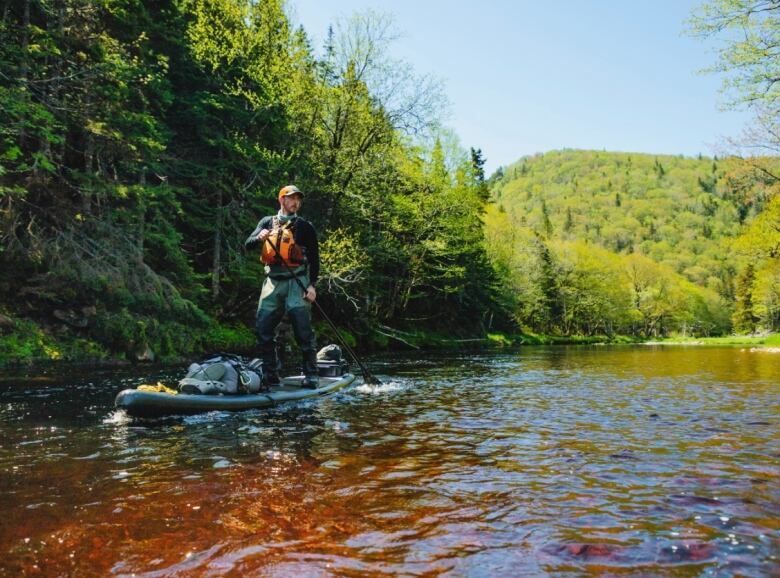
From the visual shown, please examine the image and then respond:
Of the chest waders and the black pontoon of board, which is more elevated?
the chest waders

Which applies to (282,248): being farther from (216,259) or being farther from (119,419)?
(216,259)

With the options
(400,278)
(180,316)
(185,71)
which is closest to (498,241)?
(400,278)

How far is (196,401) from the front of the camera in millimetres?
7215

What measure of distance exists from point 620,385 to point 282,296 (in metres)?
8.03

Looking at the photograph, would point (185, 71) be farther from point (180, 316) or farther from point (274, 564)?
point (274, 564)

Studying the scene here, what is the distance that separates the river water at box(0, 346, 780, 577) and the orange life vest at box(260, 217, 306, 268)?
2448 millimetres

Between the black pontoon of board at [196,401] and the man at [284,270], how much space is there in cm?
56

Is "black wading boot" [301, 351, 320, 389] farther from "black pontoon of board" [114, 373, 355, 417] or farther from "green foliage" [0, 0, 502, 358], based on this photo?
"green foliage" [0, 0, 502, 358]

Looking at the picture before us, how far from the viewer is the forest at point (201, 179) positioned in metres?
14.1

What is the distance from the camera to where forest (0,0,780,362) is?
1414 cm

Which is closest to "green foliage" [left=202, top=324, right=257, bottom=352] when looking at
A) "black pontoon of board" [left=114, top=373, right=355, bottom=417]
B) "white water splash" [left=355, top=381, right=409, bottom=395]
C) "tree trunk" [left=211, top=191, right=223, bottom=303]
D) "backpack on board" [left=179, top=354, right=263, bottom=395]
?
"tree trunk" [left=211, top=191, right=223, bottom=303]

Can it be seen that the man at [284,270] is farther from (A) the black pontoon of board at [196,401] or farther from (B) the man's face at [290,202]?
(A) the black pontoon of board at [196,401]

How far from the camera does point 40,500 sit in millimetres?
3887

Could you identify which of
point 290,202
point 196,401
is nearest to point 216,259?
point 290,202
